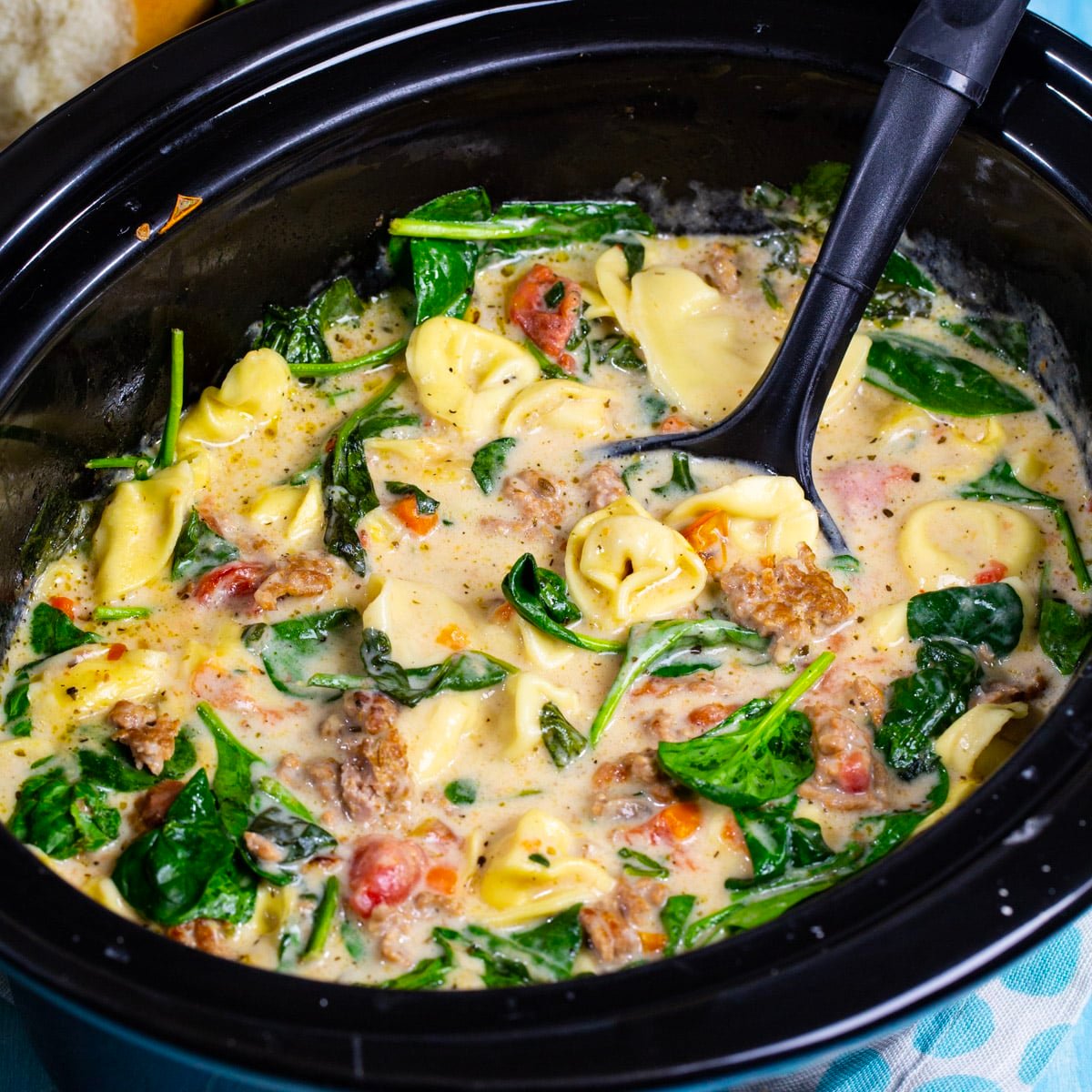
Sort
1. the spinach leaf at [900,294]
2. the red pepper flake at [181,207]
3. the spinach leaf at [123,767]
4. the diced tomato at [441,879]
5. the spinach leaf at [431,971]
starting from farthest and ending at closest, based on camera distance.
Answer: the spinach leaf at [900,294]
the red pepper flake at [181,207]
the spinach leaf at [123,767]
the diced tomato at [441,879]
the spinach leaf at [431,971]

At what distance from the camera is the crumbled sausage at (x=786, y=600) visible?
3381 millimetres

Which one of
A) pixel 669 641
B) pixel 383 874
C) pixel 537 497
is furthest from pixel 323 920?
pixel 537 497

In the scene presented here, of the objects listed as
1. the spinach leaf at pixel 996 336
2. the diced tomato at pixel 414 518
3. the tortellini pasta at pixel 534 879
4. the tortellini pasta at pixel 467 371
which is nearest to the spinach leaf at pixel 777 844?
the tortellini pasta at pixel 534 879

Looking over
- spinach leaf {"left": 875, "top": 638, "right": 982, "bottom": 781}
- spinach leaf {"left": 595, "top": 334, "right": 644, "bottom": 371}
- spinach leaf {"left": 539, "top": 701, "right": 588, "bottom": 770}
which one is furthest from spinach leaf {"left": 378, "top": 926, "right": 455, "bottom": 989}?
spinach leaf {"left": 595, "top": 334, "right": 644, "bottom": 371}

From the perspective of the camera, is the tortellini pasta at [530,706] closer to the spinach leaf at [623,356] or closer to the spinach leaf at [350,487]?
the spinach leaf at [350,487]

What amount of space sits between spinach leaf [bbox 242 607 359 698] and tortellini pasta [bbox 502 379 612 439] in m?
0.74

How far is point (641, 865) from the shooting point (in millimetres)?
3035

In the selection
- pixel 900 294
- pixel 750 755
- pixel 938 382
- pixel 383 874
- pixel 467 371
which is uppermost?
pixel 900 294

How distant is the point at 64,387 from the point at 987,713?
2.19 metres

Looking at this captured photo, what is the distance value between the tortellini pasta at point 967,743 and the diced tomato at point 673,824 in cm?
57

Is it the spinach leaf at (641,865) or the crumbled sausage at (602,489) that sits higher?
the crumbled sausage at (602,489)

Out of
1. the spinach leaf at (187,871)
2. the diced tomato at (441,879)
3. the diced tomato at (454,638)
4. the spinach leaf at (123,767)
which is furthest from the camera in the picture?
the diced tomato at (454,638)

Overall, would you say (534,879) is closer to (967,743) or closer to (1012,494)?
(967,743)

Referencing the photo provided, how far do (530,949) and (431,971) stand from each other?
203 mm
